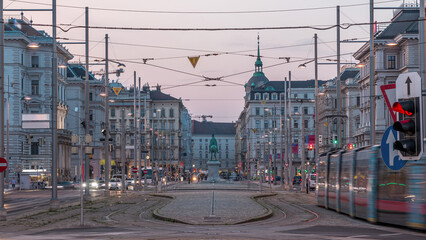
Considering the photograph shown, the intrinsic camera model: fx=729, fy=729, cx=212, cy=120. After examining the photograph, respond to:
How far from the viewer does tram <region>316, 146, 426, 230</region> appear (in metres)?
23.2

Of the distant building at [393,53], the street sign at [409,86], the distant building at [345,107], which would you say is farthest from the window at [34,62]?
the street sign at [409,86]

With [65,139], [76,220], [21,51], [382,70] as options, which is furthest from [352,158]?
[65,139]

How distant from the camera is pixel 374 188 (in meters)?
27.3

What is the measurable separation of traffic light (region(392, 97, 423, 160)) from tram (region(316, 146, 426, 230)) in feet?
37.1

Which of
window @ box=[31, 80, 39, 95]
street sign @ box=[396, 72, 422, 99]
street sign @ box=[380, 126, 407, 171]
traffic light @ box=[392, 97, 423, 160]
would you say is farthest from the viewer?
window @ box=[31, 80, 39, 95]

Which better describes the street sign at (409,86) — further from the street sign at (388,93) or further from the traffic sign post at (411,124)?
the street sign at (388,93)

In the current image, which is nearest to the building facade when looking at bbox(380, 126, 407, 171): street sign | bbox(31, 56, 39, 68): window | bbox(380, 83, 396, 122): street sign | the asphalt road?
bbox(31, 56, 39, 68): window

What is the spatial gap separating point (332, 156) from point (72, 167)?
9703 cm

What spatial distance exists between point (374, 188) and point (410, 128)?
15.9m

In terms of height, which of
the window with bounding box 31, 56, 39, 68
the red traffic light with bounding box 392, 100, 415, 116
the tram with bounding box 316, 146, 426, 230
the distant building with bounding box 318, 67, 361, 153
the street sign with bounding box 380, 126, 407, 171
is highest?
the window with bounding box 31, 56, 39, 68

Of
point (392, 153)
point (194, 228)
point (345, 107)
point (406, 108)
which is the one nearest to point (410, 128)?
point (406, 108)

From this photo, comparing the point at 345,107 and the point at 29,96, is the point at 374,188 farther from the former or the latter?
the point at 345,107

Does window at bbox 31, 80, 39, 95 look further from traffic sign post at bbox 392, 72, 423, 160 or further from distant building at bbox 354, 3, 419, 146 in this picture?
traffic sign post at bbox 392, 72, 423, 160

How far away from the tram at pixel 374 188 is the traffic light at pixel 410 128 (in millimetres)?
11302
